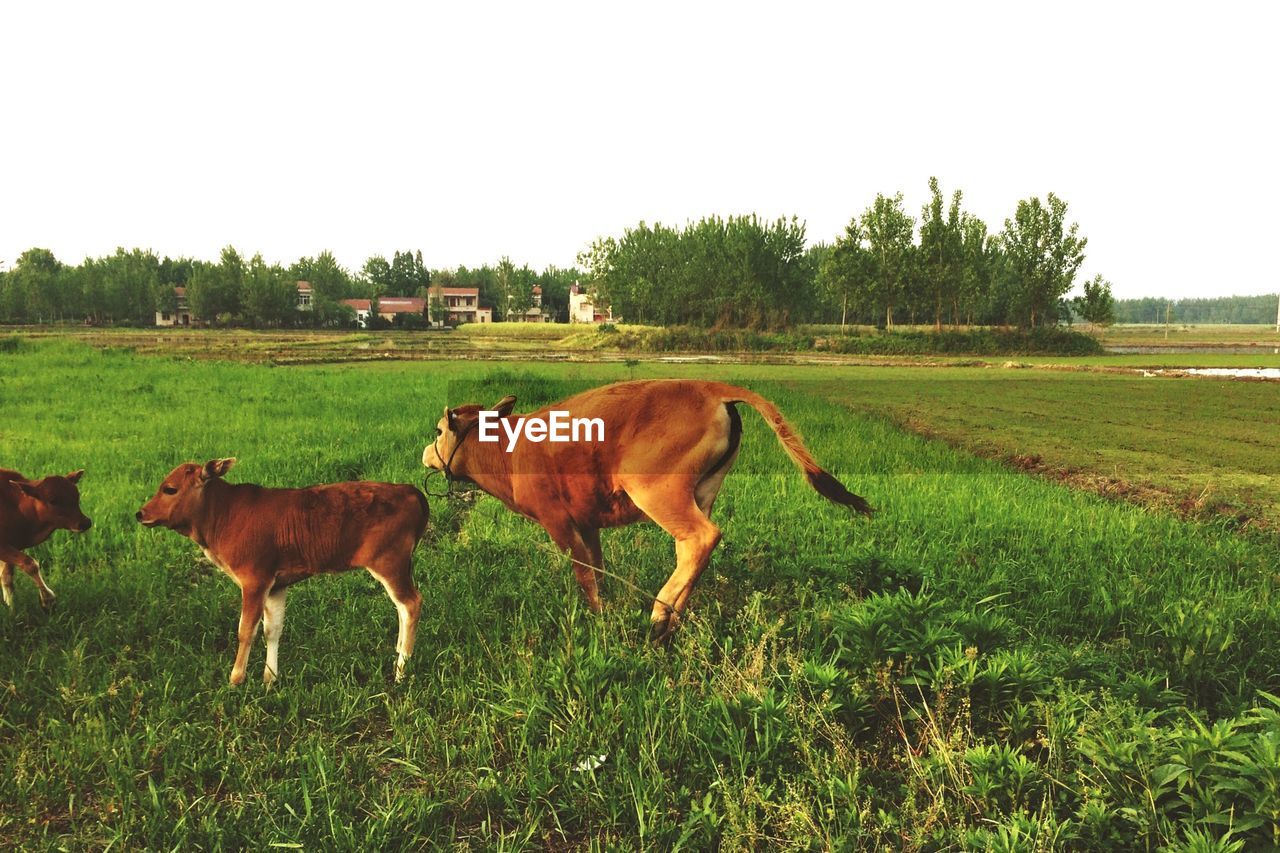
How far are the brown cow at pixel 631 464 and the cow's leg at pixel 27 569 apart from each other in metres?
2.69

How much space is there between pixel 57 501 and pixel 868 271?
6741 cm

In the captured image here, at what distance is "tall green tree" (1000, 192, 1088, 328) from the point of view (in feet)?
209

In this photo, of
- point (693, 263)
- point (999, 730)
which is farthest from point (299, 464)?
point (693, 263)

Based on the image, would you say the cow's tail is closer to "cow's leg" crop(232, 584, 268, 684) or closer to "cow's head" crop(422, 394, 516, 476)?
"cow's head" crop(422, 394, 516, 476)

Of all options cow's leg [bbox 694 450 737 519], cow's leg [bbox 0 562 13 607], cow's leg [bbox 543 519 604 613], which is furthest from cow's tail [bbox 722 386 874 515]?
cow's leg [bbox 0 562 13 607]

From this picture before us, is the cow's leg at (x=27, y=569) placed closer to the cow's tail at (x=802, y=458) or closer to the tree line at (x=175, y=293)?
the cow's tail at (x=802, y=458)

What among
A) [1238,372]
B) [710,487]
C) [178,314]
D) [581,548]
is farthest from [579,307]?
[710,487]

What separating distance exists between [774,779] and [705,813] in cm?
46

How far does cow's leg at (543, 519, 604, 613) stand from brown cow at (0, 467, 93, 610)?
2768 millimetres

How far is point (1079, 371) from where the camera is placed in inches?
1624

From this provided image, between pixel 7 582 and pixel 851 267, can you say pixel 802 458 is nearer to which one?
pixel 7 582

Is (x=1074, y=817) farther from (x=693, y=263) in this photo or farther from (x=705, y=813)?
(x=693, y=263)

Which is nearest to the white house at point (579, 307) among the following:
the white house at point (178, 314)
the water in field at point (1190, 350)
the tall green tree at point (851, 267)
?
the tall green tree at point (851, 267)

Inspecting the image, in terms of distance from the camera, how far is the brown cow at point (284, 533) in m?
3.30
